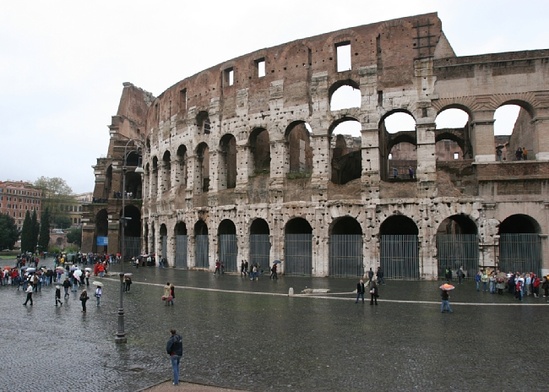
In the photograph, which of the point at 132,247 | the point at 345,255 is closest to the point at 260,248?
the point at 345,255

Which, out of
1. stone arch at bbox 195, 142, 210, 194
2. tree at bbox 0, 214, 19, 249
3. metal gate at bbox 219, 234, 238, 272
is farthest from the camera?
tree at bbox 0, 214, 19, 249

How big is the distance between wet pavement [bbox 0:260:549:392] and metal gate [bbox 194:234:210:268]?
12253 mm

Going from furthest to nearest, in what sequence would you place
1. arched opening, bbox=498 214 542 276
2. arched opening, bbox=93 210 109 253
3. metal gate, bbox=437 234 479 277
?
1. arched opening, bbox=93 210 109 253
2. metal gate, bbox=437 234 479 277
3. arched opening, bbox=498 214 542 276

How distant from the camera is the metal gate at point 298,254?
2541 cm

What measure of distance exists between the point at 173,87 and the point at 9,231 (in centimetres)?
4681

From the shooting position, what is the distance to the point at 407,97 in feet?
78.0

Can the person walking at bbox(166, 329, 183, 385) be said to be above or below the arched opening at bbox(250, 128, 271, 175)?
below

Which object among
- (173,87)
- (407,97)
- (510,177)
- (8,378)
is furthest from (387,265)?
(173,87)

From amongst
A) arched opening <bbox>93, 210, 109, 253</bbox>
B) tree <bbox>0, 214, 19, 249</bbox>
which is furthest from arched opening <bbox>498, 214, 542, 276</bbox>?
tree <bbox>0, 214, 19, 249</bbox>

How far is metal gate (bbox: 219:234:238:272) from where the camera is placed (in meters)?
28.3

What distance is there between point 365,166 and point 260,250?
8073mm

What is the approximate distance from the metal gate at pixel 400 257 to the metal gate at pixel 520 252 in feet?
13.3

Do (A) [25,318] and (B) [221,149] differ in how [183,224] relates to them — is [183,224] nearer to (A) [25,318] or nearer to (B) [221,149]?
(B) [221,149]

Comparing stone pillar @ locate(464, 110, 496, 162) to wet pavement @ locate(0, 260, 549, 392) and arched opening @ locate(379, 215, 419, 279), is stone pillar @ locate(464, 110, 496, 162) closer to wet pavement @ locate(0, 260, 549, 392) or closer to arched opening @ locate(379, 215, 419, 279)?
arched opening @ locate(379, 215, 419, 279)
